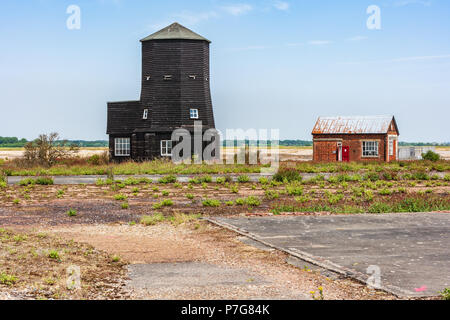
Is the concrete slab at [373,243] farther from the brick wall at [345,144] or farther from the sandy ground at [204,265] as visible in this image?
the brick wall at [345,144]

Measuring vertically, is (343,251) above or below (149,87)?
below

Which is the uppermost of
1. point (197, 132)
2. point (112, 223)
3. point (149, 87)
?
point (149, 87)

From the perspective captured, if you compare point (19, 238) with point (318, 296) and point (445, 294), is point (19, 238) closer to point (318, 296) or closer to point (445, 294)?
point (318, 296)

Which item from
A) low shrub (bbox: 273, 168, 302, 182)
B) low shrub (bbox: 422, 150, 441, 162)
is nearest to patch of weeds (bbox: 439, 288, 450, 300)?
low shrub (bbox: 273, 168, 302, 182)

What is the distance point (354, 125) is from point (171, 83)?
16398mm

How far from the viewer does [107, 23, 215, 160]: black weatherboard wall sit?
147 feet

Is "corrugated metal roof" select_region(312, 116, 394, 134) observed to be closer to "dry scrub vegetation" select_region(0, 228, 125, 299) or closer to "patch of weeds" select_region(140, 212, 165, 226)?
"patch of weeds" select_region(140, 212, 165, 226)

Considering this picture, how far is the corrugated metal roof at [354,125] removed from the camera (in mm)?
49344

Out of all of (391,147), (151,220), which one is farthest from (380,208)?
(391,147)
